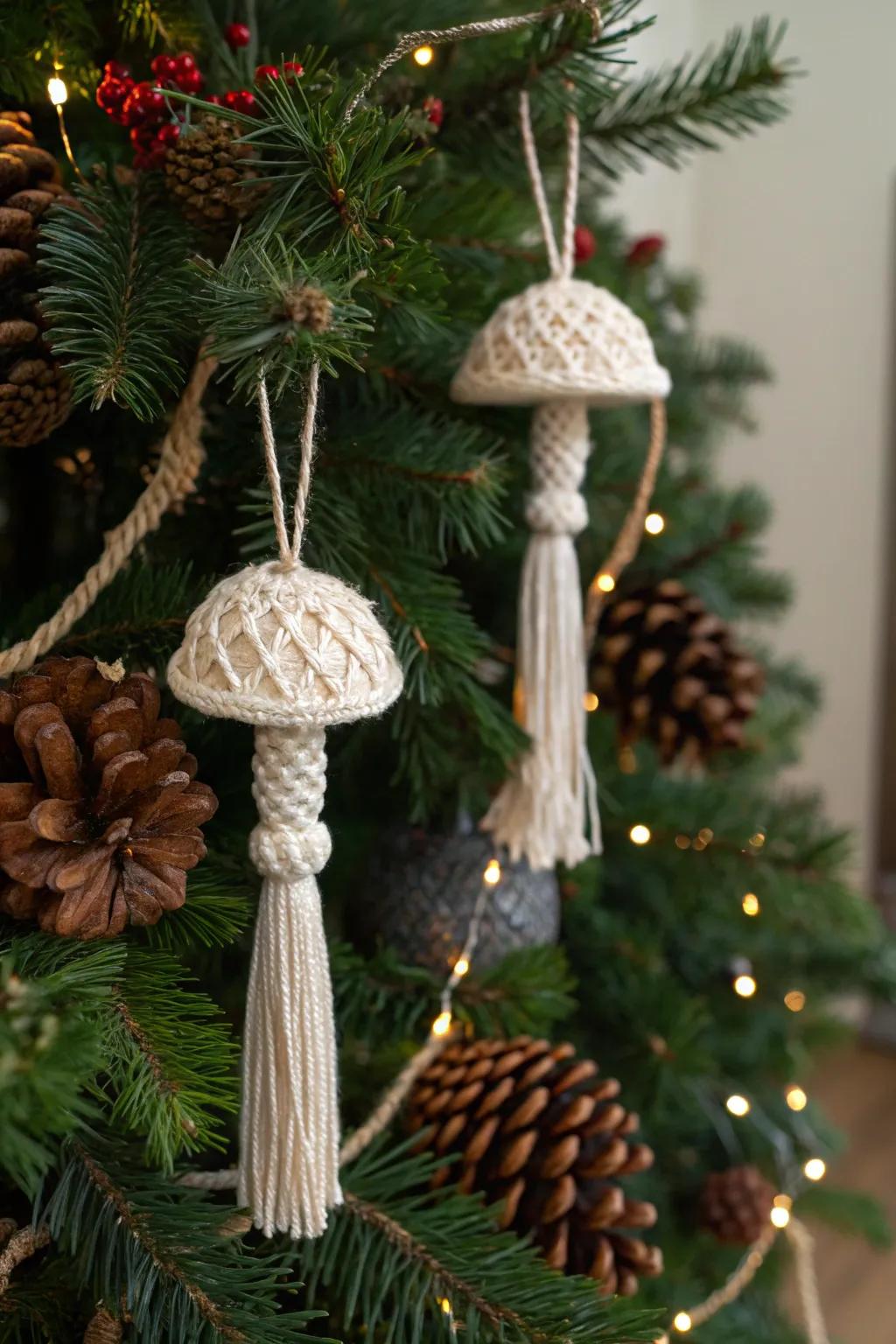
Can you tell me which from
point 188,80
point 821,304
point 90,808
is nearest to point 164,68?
point 188,80

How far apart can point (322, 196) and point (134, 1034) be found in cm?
28

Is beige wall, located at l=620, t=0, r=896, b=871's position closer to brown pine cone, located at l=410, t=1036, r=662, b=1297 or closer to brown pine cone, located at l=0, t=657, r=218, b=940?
brown pine cone, located at l=410, t=1036, r=662, b=1297

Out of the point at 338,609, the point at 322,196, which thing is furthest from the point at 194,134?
the point at 338,609

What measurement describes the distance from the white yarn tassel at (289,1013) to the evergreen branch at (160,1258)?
0.9 inches

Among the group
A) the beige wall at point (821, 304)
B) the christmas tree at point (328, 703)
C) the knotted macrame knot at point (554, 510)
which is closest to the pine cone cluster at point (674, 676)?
the christmas tree at point (328, 703)

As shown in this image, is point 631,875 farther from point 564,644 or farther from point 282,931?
point 282,931

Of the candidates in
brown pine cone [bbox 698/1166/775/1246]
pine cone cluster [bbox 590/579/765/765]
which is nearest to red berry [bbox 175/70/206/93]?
pine cone cluster [bbox 590/579/765/765]

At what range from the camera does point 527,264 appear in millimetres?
544

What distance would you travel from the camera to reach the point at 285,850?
1.14 feet

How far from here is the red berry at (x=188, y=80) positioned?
370mm

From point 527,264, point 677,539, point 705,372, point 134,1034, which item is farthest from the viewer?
point 705,372

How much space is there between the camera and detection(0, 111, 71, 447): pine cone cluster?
0.36m

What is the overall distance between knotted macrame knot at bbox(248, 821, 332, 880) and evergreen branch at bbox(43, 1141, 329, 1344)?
12 centimetres

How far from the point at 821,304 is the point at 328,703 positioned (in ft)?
4.02
